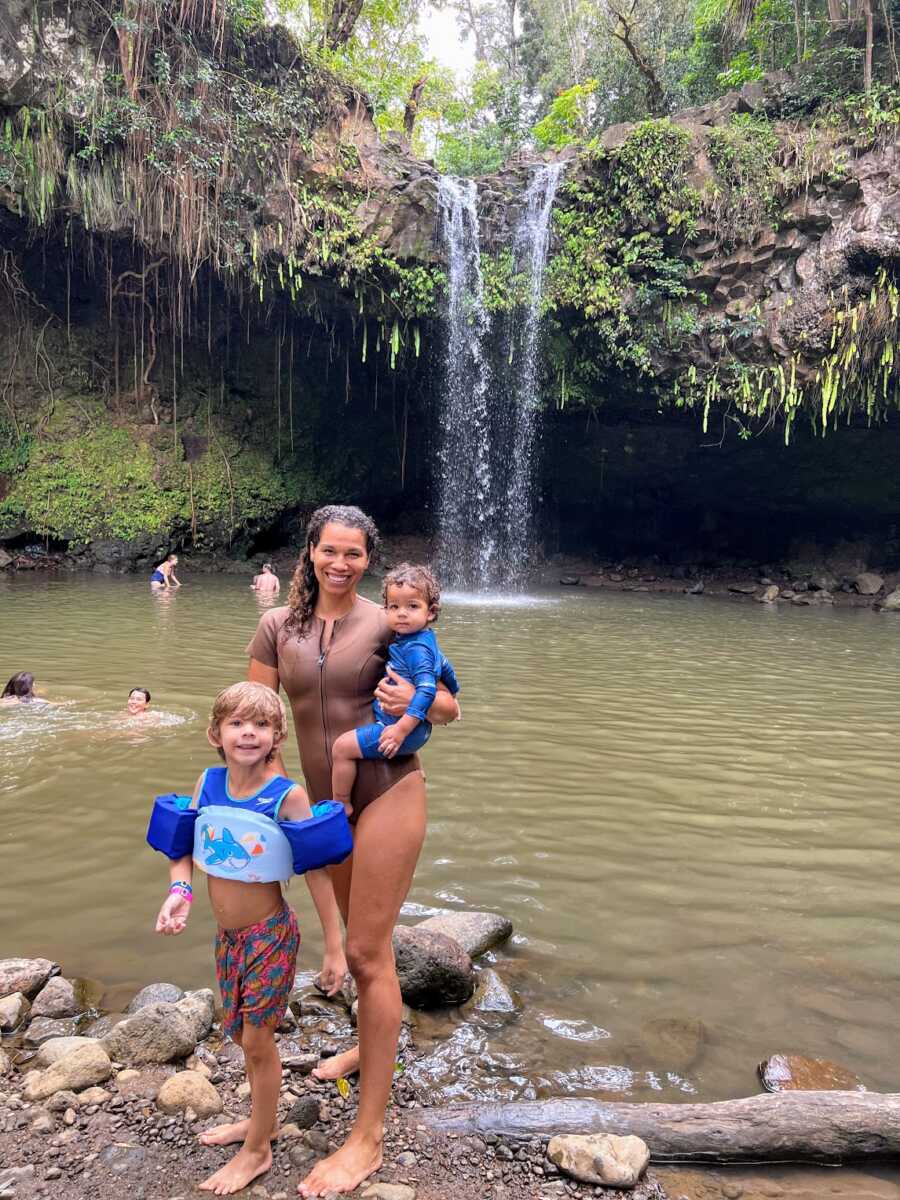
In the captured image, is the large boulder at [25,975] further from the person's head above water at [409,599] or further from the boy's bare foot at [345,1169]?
the person's head above water at [409,599]

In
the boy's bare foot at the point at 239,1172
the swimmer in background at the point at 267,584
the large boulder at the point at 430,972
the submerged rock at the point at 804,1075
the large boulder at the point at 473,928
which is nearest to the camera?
the boy's bare foot at the point at 239,1172

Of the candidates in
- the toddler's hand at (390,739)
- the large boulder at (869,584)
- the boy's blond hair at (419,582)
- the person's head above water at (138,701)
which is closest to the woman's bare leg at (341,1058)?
A: the toddler's hand at (390,739)

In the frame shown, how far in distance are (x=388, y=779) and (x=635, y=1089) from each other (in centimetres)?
118

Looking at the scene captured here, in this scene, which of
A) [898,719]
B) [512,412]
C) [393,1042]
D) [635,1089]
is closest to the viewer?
[393,1042]

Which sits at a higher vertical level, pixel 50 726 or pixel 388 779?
pixel 388 779

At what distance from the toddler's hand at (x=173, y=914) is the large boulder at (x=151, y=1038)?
640 mm

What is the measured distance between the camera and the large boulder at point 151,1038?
2154 mm

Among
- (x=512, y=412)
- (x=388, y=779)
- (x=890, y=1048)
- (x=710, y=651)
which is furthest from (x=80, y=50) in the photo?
(x=890, y=1048)

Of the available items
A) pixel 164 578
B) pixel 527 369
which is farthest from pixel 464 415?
pixel 164 578

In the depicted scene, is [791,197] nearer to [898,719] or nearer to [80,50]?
[898,719]

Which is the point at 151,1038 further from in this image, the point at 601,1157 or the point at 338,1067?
the point at 601,1157

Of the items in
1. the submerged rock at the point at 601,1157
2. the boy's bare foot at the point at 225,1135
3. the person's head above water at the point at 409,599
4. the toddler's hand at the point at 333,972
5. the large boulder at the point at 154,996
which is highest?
the person's head above water at the point at 409,599

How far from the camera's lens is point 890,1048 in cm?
233

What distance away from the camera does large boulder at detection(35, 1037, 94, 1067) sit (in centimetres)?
211
